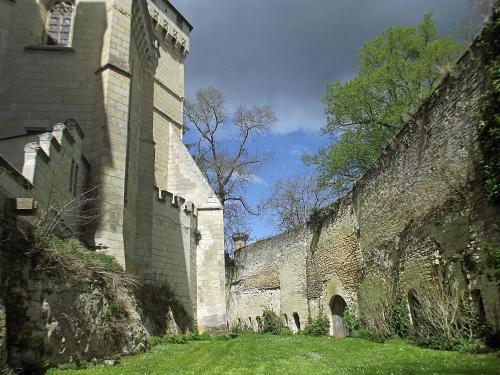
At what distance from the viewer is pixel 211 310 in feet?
61.5

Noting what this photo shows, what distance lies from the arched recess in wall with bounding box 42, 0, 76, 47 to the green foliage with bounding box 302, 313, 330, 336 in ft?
45.8

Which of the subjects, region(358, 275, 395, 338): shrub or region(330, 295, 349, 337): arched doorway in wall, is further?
region(330, 295, 349, 337): arched doorway in wall

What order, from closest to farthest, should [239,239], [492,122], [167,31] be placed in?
[492,122], [167,31], [239,239]

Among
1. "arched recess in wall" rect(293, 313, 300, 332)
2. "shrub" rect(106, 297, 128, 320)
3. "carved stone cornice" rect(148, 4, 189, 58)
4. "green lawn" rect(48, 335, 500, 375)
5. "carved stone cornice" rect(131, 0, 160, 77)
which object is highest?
"carved stone cornice" rect(148, 4, 189, 58)

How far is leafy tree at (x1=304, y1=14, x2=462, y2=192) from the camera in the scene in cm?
2359

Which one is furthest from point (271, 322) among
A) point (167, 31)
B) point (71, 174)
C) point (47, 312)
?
point (47, 312)

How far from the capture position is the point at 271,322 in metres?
23.0

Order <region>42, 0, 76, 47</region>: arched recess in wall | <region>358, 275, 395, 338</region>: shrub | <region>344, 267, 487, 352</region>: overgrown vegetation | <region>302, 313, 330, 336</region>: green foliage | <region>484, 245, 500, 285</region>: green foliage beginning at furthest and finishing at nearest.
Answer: <region>302, 313, 330, 336</region>: green foliage
<region>42, 0, 76, 47</region>: arched recess in wall
<region>358, 275, 395, 338</region>: shrub
<region>344, 267, 487, 352</region>: overgrown vegetation
<region>484, 245, 500, 285</region>: green foliage

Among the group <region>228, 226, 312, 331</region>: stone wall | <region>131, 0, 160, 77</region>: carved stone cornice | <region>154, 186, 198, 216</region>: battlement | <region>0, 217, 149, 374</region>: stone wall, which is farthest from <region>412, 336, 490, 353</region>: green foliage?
<region>131, 0, 160, 77</region>: carved stone cornice

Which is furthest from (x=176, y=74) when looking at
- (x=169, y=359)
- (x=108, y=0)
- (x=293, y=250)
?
(x=169, y=359)

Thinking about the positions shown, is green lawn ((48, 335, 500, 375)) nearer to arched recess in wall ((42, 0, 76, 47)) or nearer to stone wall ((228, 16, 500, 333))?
stone wall ((228, 16, 500, 333))

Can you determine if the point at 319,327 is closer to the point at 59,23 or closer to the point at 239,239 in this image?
the point at 239,239

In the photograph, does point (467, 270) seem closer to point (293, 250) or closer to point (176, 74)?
point (293, 250)

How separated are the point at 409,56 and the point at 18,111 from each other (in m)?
20.9
